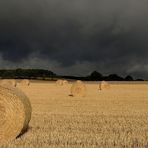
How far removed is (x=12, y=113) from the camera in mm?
10500

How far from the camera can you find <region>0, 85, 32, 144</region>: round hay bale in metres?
10.0

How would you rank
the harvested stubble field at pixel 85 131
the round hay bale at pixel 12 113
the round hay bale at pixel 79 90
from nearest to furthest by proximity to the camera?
the harvested stubble field at pixel 85 131, the round hay bale at pixel 12 113, the round hay bale at pixel 79 90

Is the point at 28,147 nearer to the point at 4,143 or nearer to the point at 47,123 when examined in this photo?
the point at 4,143

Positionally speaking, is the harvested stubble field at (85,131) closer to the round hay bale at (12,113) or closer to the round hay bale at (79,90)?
the round hay bale at (12,113)

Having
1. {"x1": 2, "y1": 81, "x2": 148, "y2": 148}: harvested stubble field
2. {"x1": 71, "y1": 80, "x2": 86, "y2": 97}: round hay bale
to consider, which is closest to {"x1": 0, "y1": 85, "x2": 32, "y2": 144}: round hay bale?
{"x1": 2, "y1": 81, "x2": 148, "y2": 148}: harvested stubble field

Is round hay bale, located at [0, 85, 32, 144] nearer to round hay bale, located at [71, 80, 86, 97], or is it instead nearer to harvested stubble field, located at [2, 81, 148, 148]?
harvested stubble field, located at [2, 81, 148, 148]

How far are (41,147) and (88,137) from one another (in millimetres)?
1582

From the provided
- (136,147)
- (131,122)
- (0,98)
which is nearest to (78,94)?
(131,122)

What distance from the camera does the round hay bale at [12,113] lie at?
1005 centimetres

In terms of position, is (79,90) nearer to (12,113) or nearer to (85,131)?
(85,131)

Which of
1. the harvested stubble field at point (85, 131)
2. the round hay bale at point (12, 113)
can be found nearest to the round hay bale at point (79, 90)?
the harvested stubble field at point (85, 131)

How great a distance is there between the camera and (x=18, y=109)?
10.6 meters

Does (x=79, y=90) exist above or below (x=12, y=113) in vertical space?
above

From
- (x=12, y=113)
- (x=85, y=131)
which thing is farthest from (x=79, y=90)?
(x=12, y=113)
